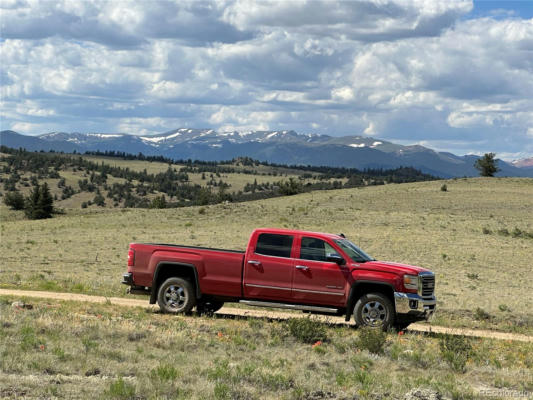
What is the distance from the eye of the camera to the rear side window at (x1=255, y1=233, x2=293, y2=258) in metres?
15.2

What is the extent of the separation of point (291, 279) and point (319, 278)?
62cm

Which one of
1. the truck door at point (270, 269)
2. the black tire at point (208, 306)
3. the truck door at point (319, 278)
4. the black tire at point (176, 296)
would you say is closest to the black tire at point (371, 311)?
the truck door at point (319, 278)

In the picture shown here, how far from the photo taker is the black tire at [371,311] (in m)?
14.5

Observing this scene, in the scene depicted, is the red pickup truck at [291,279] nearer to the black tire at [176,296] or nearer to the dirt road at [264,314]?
the black tire at [176,296]

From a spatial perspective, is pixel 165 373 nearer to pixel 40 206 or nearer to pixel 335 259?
pixel 335 259

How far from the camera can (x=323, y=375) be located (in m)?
10.8

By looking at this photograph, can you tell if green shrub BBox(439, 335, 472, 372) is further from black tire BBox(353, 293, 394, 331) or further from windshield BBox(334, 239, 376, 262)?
windshield BBox(334, 239, 376, 262)

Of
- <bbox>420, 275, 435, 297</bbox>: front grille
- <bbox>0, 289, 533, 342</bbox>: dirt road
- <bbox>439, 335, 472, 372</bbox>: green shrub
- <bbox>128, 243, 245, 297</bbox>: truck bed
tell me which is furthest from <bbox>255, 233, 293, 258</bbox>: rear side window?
<bbox>439, 335, 472, 372</bbox>: green shrub

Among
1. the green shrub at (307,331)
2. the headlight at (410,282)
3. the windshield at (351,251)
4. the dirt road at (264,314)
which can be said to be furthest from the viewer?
the dirt road at (264,314)

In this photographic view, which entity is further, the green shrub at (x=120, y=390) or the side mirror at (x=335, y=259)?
the side mirror at (x=335, y=259)

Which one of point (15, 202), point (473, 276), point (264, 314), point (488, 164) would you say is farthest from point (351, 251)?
point (15, 202)

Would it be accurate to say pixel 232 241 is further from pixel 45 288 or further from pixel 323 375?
pixel 323 375

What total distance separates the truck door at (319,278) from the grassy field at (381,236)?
5.13 m

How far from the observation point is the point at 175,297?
51.8 feet
